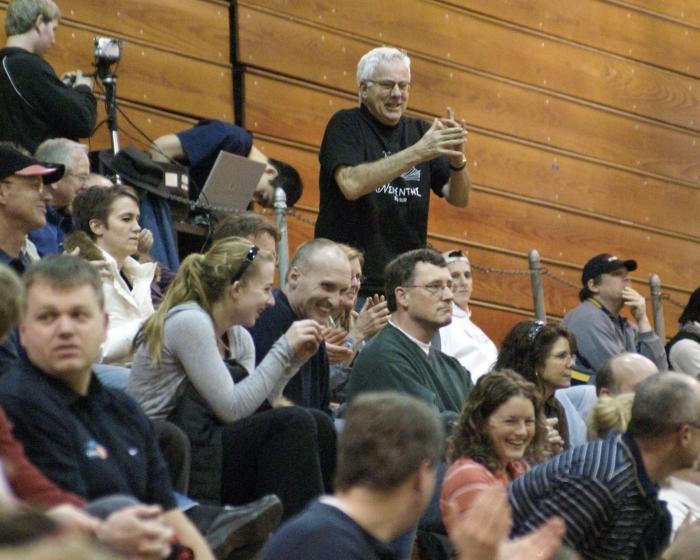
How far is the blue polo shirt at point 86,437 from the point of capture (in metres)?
2.35

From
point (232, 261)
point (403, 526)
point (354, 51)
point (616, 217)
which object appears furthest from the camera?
point (616, 217)

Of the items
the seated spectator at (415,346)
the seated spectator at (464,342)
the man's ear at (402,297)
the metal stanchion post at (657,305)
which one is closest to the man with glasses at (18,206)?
the seated spectator at (415,346)

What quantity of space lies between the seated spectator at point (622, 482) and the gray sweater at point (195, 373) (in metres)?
0.63

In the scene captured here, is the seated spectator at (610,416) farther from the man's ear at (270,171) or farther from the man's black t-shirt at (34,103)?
the man's ear at (270,171)

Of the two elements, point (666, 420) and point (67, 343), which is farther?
point (666, 420)

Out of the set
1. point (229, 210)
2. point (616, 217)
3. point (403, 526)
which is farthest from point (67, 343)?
point (616, 217)

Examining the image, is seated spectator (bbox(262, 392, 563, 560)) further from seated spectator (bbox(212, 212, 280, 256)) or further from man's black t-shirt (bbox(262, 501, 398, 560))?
seated spectator (bbox(212, 212, 280, 256))

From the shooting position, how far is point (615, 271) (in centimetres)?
597

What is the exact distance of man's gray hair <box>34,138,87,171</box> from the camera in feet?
14.4

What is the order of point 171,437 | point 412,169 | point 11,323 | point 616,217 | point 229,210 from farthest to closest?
1. point 616,217
2. point 229,210
3. point 412,169
4. point 171,437
5. point 11,323

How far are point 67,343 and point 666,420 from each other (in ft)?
4.01

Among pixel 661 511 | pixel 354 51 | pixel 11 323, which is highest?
pixel 354 51

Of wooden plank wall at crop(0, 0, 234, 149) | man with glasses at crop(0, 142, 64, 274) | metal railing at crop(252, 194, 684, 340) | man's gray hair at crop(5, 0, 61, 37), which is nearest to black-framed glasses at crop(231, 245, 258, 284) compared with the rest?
man with glasses at crop(0, 142, 64, 274)

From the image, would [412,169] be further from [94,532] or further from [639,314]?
[94,532]
